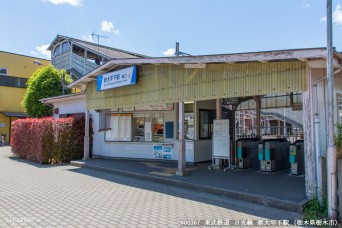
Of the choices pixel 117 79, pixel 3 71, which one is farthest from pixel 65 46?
pixel 117 79

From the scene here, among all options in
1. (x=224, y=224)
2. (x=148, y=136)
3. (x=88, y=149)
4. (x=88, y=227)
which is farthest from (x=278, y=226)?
(x=88, y=149)

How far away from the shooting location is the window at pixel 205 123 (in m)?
12.7

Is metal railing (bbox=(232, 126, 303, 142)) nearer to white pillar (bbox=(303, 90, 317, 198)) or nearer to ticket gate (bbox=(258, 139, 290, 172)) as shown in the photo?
ticket gate (bbox=(258, 139, 290, 172))

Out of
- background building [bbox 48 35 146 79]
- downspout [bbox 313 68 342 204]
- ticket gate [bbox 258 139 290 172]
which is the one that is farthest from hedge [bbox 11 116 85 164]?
downspout [bbox 313 68 342 204]

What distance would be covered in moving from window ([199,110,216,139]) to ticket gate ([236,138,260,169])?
220cm

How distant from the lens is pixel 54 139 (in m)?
14.2

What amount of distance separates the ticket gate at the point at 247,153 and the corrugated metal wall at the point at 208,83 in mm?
2791

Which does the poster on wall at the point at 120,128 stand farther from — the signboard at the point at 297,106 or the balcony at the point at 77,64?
the balcony at the point at 77,64

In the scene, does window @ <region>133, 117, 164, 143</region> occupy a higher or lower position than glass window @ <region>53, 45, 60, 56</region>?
lower

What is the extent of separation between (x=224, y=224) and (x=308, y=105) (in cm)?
323

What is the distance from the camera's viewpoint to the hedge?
1395 cm

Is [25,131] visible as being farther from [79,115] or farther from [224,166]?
[224,166]

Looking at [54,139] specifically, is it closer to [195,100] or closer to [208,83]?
[195,100]

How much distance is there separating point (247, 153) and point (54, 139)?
29.2 feet
